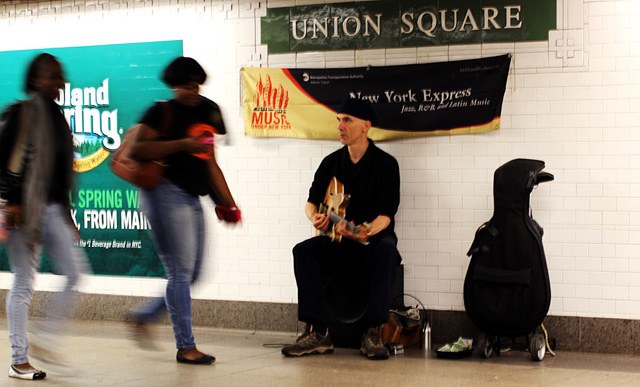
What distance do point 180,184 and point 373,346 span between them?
1636 millimetres

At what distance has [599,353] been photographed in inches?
225

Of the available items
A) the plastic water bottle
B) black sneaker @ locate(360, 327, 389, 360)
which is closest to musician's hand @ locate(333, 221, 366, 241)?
black sneaker @ locate(360, 327, 389, 360)

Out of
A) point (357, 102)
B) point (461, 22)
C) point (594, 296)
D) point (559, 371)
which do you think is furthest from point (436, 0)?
point (559, 371)

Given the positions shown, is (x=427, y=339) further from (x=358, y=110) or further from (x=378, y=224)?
(x=358, y=110)

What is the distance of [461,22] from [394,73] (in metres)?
0.59

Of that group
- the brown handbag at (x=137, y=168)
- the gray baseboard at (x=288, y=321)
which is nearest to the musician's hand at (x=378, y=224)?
the gray baseboard at (x=288, y=321)

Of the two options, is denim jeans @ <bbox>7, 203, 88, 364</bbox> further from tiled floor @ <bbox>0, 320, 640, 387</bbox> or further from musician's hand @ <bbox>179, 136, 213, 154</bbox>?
musician's hand @ <bbox>179, 136, 213, 154</bbox>

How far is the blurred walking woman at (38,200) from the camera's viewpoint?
14.6ft

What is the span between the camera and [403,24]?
243 inches

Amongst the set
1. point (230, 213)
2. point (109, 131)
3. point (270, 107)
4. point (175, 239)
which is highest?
point (270, 107)

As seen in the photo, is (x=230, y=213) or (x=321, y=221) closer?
(x=230, y=213)

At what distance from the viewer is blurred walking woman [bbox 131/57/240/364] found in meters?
4.78

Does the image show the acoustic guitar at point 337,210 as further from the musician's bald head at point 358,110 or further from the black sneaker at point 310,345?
the black sneaker at point 310,345

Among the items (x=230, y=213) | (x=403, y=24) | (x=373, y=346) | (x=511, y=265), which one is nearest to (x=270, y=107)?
(x=403, y=24)
